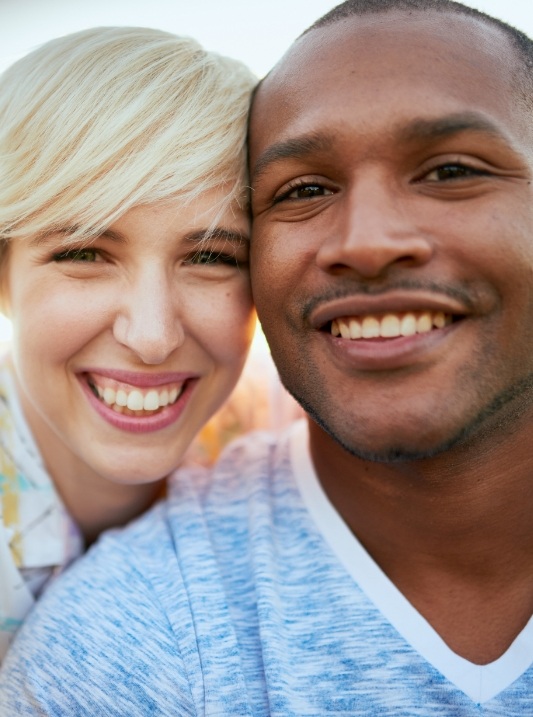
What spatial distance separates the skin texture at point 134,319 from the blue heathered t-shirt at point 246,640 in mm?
312

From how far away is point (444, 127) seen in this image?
172 centimetres

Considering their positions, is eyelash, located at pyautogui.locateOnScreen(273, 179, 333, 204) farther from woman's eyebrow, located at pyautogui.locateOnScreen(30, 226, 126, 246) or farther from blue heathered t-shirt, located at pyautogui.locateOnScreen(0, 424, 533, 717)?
blue heathered t-shirt, located at pyautogui.locateOnScreen(0, 424, 533, 717)

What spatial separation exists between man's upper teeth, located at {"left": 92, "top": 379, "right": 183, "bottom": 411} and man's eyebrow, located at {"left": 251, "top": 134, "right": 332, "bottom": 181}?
63 cm

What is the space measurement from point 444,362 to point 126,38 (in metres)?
1.24

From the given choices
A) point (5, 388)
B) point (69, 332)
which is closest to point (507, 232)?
point (69, 332)

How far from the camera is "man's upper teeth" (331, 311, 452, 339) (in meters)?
1.73

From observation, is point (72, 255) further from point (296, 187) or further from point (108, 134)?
point (296, 187)

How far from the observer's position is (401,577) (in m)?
1.94

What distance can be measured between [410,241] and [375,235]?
75 mm

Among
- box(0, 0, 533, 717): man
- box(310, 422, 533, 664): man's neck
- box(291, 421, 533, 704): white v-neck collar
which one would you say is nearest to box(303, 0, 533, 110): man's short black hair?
box(0, 0, 533, 717): man

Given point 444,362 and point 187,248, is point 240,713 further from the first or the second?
point 187,248

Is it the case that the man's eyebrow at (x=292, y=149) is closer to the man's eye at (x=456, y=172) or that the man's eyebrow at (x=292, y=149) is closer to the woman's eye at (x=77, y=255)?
the man's eye at (x=456, y=172)

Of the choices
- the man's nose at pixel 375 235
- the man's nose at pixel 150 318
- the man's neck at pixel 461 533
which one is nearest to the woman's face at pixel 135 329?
the man's nose at pixel 150 318

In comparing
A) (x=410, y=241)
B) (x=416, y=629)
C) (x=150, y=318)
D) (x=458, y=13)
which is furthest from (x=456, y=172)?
(x=416, y=629)
